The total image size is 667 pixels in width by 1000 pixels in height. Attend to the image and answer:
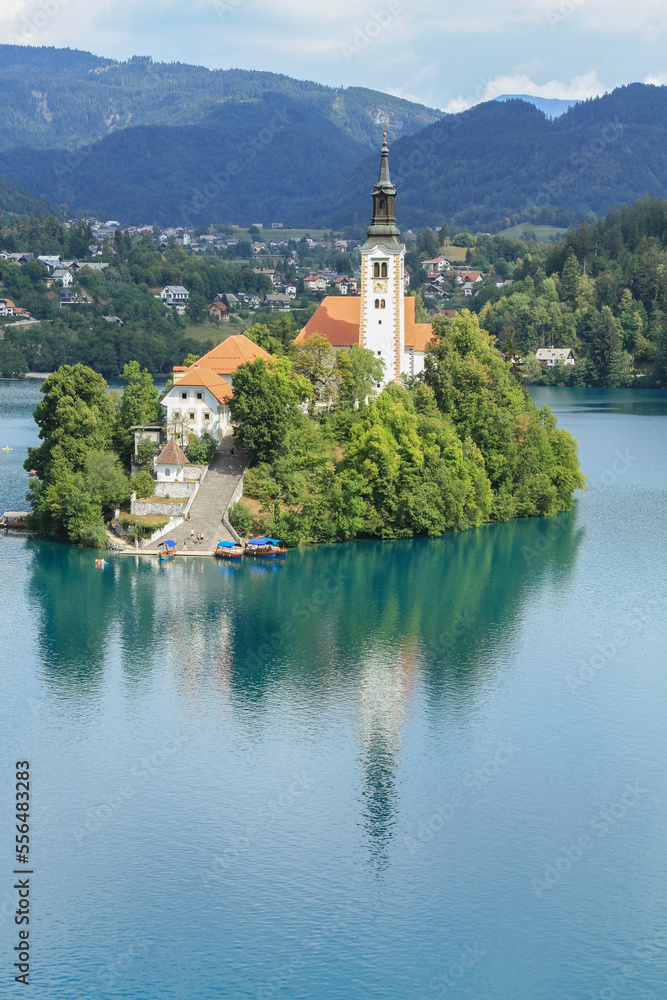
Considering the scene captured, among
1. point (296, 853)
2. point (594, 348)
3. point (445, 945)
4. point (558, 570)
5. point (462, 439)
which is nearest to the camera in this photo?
point (445, 945)

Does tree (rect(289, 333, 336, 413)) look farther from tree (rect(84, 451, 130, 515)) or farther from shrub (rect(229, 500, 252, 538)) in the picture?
tree (rect(84, 451, 130, 515))

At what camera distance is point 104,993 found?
28969 millimetres

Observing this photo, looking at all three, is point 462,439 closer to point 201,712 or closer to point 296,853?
point 201,712

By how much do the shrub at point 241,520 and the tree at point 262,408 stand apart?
462 cm

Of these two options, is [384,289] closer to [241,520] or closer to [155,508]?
[241,520]

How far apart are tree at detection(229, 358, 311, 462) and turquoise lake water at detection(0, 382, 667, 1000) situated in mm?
8329

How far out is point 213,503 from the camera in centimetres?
6775

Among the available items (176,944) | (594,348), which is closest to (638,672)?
(176,944)

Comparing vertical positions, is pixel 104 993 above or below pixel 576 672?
below

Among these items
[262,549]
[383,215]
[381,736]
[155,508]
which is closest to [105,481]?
[155,508]

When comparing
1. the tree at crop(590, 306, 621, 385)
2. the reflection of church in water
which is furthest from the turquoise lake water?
the tree at crop(590, 306, 621, 385)

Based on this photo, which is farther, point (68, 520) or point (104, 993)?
point (68, 520)

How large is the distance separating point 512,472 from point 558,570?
13010 mm

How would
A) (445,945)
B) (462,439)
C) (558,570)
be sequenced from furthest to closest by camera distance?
(462,439) → (558,570) → (445,945)
